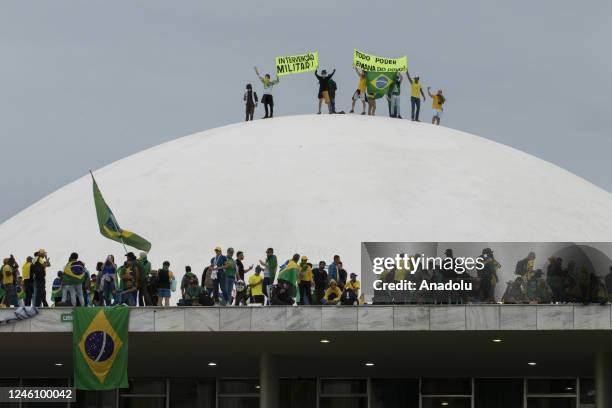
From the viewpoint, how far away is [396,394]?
38.7m

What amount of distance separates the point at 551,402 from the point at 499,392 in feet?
4.63

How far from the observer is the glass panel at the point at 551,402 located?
38.1m

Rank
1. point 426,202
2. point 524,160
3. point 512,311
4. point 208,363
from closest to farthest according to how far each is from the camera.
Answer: point 512,311
point 208,363
point 426,202
point 524,160

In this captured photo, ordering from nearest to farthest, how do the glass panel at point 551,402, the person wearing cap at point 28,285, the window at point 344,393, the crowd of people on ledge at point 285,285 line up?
the crowd of people on ledge at point 285,285 → the person wearing cap at point 28,285 → the glass panel at point 551,402 → the window at point 344,393

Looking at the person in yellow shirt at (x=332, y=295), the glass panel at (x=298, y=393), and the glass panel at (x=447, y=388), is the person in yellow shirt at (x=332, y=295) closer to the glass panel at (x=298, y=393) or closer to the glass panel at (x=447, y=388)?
the glass panel at (x=298, y=393)

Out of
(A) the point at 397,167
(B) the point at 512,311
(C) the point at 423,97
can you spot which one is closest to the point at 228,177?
(A) the point at 397,167

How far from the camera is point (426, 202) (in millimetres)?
39969

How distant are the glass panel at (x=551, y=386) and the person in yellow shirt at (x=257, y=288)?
949 centimetres

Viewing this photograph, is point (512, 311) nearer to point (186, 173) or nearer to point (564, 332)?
point (564, 332)

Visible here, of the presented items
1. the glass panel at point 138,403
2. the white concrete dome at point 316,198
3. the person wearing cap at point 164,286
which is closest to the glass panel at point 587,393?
the white concrete dome at point 316,198

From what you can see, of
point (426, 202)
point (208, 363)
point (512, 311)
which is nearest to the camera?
point (512, 311)

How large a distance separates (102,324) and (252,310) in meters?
3.35

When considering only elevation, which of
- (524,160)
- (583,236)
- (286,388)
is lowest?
(286,388)

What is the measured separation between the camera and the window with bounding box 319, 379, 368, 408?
38750mm
